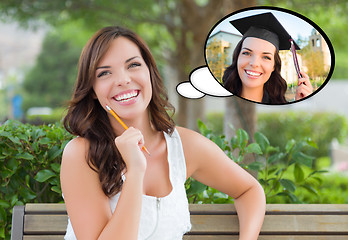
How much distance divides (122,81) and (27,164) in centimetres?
81

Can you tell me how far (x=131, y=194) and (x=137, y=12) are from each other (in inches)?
288

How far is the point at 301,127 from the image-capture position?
34.5 ft

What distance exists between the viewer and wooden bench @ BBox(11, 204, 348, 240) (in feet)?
6.63

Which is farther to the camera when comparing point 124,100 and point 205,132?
point 205,132

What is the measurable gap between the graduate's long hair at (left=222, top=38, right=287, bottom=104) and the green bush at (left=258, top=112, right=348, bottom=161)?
8.78 m

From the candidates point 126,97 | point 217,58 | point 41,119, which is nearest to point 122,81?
point 126,97

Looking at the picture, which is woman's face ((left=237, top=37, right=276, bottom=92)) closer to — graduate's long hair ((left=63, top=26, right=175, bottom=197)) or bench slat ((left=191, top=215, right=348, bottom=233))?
graduate's long hair ((left=63, top=26, right=175, bottom=197))

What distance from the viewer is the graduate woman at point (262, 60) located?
66.1 inches

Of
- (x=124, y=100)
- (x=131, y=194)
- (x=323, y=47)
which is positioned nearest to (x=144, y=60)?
(x=124, y=100)

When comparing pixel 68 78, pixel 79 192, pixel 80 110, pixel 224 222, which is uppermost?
pixel 80 110

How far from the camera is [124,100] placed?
69.3 inches

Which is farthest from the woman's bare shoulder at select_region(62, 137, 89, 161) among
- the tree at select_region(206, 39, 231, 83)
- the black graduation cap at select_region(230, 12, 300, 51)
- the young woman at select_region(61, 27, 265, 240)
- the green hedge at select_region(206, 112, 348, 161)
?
the green hedge at select_region(206, 112, 348, 161)

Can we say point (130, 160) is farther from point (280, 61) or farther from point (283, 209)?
point (283, 209)

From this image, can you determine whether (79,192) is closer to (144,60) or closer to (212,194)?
(144,60)
